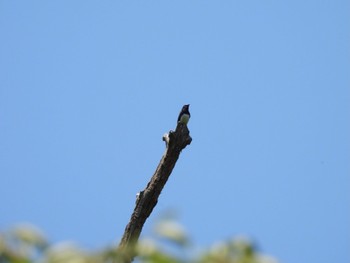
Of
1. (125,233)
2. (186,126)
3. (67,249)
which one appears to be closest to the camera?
(67,249)

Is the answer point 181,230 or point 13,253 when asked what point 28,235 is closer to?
point 13,253

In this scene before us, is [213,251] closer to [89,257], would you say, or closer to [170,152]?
[89,257]

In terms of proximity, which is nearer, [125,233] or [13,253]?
[13,253]

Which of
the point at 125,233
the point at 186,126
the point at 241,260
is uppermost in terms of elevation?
the point at 186,126

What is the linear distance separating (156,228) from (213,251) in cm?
23

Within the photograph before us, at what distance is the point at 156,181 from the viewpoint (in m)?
7.46

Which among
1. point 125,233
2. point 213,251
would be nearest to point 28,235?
point 213,251

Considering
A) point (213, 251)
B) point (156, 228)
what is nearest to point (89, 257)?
point (156, 228)

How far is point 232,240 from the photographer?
2.16 meters

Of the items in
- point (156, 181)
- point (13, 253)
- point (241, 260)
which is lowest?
point (13, 253)

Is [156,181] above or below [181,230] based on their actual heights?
above

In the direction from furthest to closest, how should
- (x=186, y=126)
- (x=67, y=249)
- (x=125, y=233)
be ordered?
1. (x=186, y=126)
2. (x=125, y=233)
3. (x=67, y=249)

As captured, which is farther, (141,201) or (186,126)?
(186,126)

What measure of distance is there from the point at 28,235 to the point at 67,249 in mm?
156
